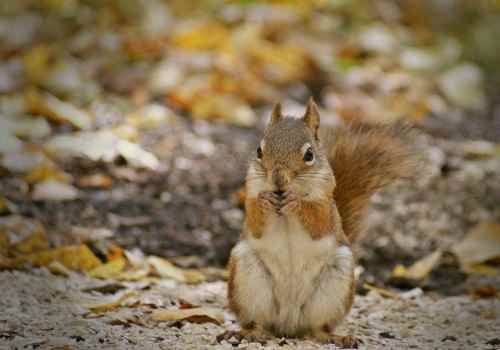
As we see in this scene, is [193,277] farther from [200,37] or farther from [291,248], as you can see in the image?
[200,37]

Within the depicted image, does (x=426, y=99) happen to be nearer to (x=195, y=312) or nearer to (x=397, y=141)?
(x=397, y=141)

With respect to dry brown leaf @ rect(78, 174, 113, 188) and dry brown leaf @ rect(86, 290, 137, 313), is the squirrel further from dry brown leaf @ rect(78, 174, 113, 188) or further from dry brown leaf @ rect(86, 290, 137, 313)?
dry brown leaf @ rect(78, 174, 113, 188)

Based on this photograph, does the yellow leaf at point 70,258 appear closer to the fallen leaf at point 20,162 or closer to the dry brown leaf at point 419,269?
the fallen leaf at point 20,162

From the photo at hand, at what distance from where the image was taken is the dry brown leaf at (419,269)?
3275 millimetres

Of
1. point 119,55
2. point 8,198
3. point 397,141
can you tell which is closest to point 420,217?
point 397,141

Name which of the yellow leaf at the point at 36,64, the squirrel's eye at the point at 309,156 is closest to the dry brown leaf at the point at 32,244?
the squirrel's eye at the point at 309,156

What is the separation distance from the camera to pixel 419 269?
3312mm

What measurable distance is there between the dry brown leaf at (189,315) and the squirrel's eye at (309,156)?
1.84 ft

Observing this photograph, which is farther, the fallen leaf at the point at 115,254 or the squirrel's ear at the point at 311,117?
the fallen leaf at the point at 115,254

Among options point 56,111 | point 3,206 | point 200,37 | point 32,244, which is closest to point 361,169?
point 32,244

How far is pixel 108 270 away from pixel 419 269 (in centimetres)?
118

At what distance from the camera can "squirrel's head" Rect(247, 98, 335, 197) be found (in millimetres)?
2273

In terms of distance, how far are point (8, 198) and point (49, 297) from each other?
3.36 feet

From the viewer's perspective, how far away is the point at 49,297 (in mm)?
2611
